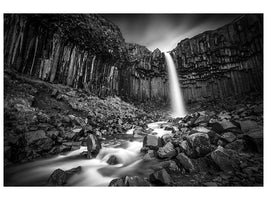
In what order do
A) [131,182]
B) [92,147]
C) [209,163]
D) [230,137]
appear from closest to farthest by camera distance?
[131,182], [209,163], [230,137], [92,147]

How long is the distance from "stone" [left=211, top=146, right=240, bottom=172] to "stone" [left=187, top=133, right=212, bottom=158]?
1.26ft

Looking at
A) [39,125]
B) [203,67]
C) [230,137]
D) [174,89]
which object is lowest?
[230,137]

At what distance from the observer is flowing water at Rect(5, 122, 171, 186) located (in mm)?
3221

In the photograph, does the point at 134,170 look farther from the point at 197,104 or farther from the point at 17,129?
the point at 197,104

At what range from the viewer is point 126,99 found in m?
19.6

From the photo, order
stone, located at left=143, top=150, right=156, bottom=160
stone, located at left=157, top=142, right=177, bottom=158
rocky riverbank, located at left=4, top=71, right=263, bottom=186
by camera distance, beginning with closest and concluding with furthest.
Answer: rocky riverbank, located at left=4, top=71, right=263, bottom=186 → stone, located at left=157, top=142, right=177, bottom=158 → stone, located at left=143, top=150, right=156, bottom=160

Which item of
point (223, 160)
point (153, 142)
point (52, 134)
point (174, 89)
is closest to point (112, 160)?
point (153, 142)

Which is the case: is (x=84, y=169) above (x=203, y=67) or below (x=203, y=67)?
below

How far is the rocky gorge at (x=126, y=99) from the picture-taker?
340 cm

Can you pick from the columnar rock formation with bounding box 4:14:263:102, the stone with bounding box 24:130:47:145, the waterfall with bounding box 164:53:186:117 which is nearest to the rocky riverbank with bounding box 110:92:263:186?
the columnar rock formation with bounding box 4:14:263:102

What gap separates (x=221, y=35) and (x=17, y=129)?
84.3 ft

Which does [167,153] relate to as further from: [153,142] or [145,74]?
[145,74]

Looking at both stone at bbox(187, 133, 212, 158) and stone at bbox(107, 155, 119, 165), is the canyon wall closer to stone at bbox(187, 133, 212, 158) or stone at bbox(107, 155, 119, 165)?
stone at bbox(107, 155, 119, 165)

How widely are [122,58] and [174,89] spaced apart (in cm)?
1200
